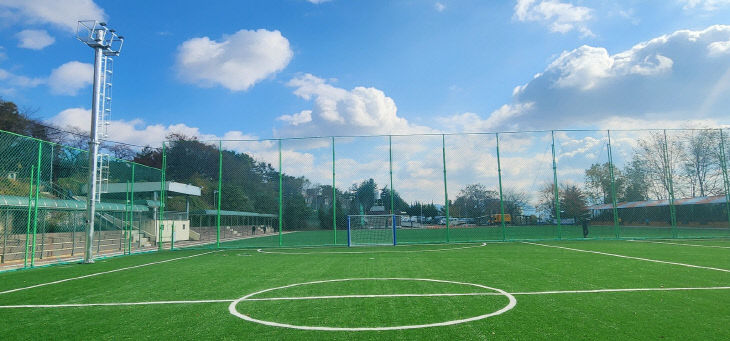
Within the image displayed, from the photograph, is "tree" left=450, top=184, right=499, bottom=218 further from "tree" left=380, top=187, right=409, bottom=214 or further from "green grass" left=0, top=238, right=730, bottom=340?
"green grass" left=0, top=238, right=730, bottom=340

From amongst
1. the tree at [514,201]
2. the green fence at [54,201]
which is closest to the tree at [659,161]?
the tree at [514,201]

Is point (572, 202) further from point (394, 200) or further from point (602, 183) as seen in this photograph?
point (394, 200)

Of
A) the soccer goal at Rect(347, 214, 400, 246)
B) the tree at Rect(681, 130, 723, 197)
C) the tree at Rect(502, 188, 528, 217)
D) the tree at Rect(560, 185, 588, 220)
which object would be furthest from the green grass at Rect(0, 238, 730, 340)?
the tree at Rect(681, 130, 723, 197)

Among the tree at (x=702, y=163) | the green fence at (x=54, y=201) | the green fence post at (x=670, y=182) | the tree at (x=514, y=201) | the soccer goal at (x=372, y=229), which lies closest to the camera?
the green fence at (x=54, y=201)

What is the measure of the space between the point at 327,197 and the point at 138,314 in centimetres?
1437

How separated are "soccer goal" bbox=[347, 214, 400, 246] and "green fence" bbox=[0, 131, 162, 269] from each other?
32.2ft

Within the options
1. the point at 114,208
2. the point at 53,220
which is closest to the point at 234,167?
the point at 114,208

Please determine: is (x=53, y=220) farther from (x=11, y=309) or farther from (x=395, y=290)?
(x=395, y=290)

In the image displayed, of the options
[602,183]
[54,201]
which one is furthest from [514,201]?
[54,201]

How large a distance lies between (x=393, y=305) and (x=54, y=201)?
677 inches

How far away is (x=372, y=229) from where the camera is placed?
18.9m

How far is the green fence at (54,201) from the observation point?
42.0ft

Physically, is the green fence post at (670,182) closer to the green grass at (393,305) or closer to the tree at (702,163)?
→ the tree at (702,163)

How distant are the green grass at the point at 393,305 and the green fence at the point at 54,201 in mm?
5193
